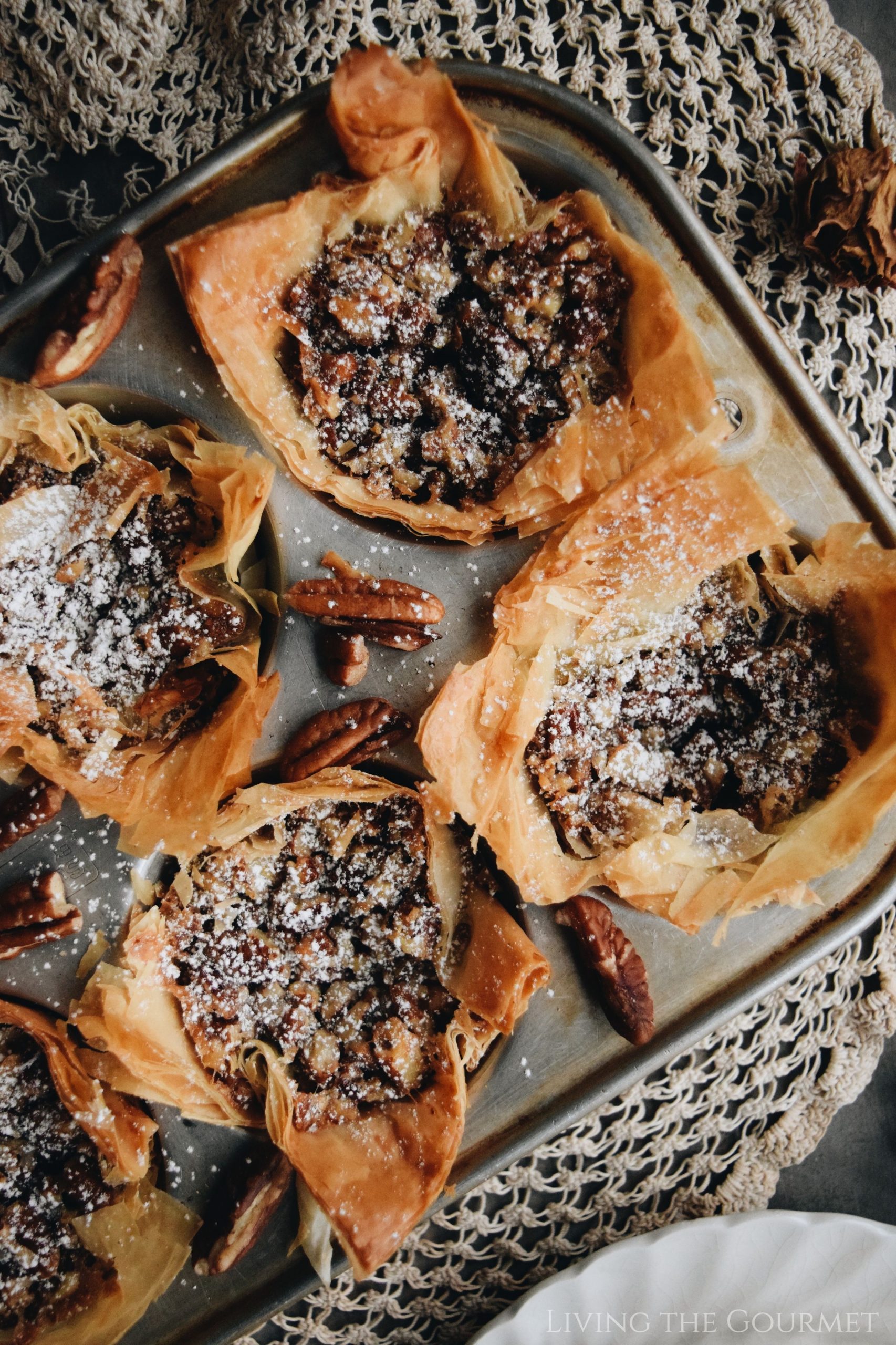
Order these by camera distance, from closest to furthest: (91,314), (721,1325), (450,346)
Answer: (91,314) → (450,346) → (721,1325)

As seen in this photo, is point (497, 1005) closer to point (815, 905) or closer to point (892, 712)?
point (815, 905)

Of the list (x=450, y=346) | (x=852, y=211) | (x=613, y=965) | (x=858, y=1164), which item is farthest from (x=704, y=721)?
(x=858, y=1164)

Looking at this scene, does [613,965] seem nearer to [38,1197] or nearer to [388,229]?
[38,1197]

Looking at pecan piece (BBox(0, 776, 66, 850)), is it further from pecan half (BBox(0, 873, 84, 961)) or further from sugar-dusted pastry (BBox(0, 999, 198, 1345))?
sugar-dusted pastry (BBox(0, 999, 198, 1345))

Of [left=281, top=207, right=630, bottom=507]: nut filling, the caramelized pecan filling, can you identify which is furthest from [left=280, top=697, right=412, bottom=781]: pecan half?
[left=281, top=207, right=630, bottom=507]: nut filling

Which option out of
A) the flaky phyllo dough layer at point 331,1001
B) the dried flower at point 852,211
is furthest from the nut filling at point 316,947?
the dried flower at point 852,211

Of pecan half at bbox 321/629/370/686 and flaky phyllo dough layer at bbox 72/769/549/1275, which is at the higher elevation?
pecan half at bbox 321/629/370/686
